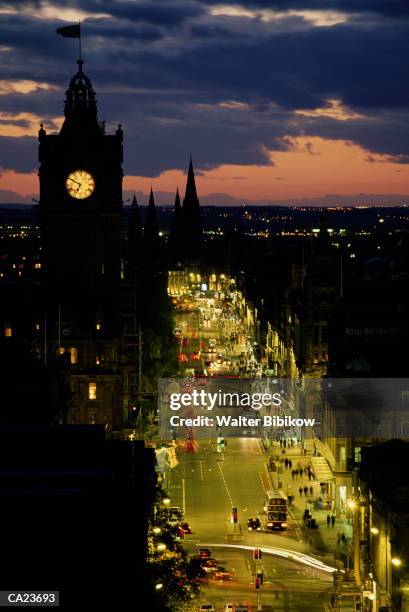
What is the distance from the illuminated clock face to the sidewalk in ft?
74.8

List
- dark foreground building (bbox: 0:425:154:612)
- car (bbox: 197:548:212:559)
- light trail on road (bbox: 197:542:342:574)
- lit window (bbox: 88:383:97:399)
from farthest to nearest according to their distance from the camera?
lit window (bbox: 88:383:97:399), light trail on road (bbox: 197:542:342:574), car (bbox: 197:548:212:559), dark foreground building (bbox: 0:425:154:612)

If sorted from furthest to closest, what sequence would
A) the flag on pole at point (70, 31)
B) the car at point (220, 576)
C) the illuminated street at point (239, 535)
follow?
the flag on pole at point (70, 31) → the car at point (220, 576) → the illuminated street at point (239, 535)

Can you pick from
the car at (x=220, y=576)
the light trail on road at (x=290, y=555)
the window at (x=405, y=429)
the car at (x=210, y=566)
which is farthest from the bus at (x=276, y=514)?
the car at (x=220, y=576)

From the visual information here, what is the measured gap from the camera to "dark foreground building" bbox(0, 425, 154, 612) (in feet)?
144

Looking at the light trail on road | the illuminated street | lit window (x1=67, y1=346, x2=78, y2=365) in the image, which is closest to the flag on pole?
lit window (x1=67, y1=346, x2=78, y2=365)

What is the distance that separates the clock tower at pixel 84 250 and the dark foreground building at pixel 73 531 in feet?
180

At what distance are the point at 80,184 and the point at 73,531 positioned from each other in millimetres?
72710

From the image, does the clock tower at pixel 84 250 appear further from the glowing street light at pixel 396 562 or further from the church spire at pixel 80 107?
the glowing street light at pixel 396 562

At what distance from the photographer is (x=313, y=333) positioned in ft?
486

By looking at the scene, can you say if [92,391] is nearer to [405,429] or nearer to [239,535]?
[405,429]

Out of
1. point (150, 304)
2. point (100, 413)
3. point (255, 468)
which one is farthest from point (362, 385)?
point (150, 304)

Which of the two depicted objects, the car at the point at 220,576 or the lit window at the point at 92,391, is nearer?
the car at the point at 220,576

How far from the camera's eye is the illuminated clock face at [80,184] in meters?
116

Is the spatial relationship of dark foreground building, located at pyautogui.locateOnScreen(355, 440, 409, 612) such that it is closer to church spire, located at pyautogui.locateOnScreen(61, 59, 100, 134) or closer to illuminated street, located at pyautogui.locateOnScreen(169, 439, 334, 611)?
illuminated street, located at pyautogui.locateOnScreen(169, 439, 334, 611)
